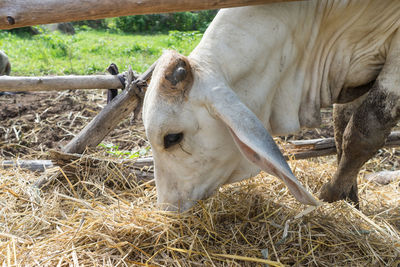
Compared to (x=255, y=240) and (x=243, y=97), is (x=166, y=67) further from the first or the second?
(x=255, y=240)

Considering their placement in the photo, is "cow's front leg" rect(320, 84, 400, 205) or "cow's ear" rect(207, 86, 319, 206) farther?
"cow's front leg" rect(320, 84, 400, 205)

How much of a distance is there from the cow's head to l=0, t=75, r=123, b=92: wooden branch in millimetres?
1677

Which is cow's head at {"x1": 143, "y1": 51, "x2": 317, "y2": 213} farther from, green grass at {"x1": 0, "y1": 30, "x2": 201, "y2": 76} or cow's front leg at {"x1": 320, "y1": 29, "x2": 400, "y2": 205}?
green grass at {"x1": 0, "y1": 30, "x2": 201, "y2": 76}

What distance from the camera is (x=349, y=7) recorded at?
95.6 inches

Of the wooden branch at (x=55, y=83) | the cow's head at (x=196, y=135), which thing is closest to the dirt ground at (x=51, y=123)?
the wooden branch at (x=55, y=83)

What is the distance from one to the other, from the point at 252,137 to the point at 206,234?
0.73m

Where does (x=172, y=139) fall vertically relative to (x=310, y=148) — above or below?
above

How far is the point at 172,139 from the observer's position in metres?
2.14

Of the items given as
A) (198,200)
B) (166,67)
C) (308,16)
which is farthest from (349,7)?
(198,200)

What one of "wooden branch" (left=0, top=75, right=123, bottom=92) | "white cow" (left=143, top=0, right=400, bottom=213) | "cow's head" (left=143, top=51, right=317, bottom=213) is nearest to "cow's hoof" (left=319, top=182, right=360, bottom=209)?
"white cow" (left=143, top=0, right=400, bottom=213)

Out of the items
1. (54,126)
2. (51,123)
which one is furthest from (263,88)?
(51,123)

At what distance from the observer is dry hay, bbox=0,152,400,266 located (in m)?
Result: 2.16

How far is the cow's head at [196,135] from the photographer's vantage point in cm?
193

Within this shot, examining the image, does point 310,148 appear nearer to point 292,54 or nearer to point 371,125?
point 371,125
